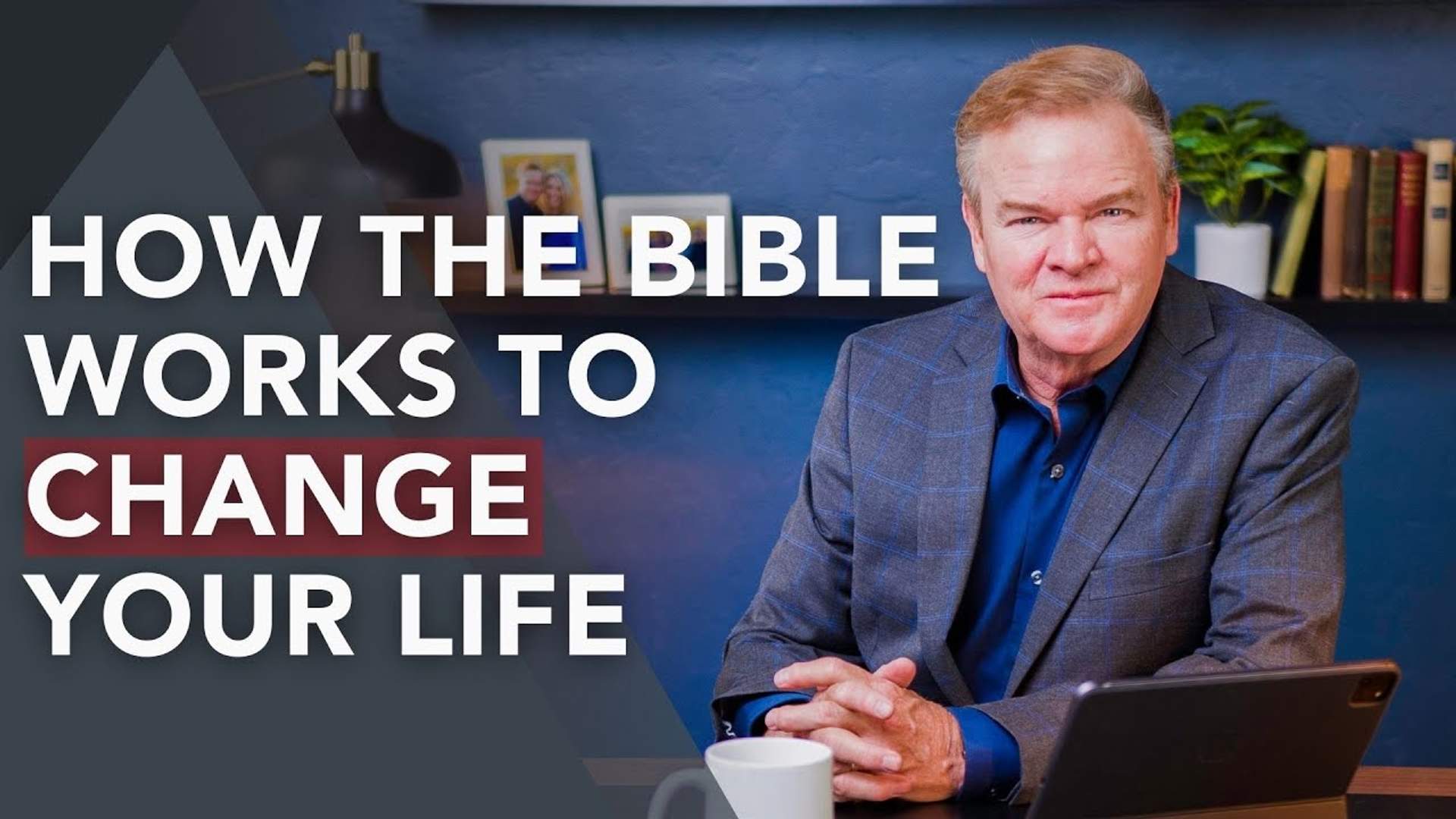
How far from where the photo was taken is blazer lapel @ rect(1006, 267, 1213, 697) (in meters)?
1.66

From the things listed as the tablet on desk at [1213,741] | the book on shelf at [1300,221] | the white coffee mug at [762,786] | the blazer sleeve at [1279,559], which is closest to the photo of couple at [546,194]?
the book on shelf at [1300,221]

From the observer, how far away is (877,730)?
57.2 inches

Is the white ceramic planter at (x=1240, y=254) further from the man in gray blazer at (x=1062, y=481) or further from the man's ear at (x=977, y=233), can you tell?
the man's ear at (x=977, y=233)

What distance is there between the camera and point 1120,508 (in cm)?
166

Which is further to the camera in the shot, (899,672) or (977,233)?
(977,233)

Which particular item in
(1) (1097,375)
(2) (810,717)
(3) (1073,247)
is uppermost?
(3) (1073,247)

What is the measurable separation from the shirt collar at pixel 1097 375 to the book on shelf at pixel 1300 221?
1.34m

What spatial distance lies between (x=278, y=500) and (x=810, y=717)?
2.04m

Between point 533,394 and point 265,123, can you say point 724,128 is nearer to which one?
point 533,394

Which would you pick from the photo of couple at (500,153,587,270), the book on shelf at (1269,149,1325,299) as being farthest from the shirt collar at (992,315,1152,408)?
the photo of couple at (500,153,587,270)

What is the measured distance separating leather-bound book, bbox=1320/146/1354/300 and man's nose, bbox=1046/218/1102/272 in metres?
1.47

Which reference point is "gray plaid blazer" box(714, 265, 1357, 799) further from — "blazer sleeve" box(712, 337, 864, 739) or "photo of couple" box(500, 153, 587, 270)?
"photo of couple" box(500, 153, 587, 270)

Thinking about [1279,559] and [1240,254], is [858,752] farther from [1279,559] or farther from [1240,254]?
[1240,254]

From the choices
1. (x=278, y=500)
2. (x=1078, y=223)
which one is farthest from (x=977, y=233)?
(x=278, y=500)
